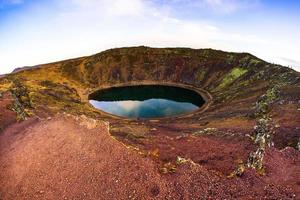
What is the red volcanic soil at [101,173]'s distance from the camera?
82.1 feet

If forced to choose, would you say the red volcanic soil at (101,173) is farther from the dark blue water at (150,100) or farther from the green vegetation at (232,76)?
the green vegetation at (232,76)

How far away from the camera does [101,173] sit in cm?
2905

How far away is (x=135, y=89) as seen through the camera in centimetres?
13612

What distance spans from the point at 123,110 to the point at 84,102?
50.4 ft

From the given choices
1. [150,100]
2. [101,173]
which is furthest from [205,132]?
[150,100]

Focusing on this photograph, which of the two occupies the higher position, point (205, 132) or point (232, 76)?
point (232, 76)

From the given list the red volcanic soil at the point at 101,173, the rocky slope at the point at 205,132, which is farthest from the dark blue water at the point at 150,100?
the red volcanic soil at the point at 101,173

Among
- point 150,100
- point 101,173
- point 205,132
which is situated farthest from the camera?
point 150,100

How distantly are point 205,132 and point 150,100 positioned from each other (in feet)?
227

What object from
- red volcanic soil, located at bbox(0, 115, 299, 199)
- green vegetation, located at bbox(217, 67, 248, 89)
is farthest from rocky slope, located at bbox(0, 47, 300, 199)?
green vegetation, located at bbox(217, 67, 248, 89)

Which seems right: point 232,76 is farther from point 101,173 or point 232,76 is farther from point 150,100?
point 101,173

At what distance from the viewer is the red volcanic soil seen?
25.0 m

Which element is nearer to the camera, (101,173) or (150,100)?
(101,173)

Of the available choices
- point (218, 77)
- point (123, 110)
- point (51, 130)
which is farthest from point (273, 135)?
point (218, 77)
